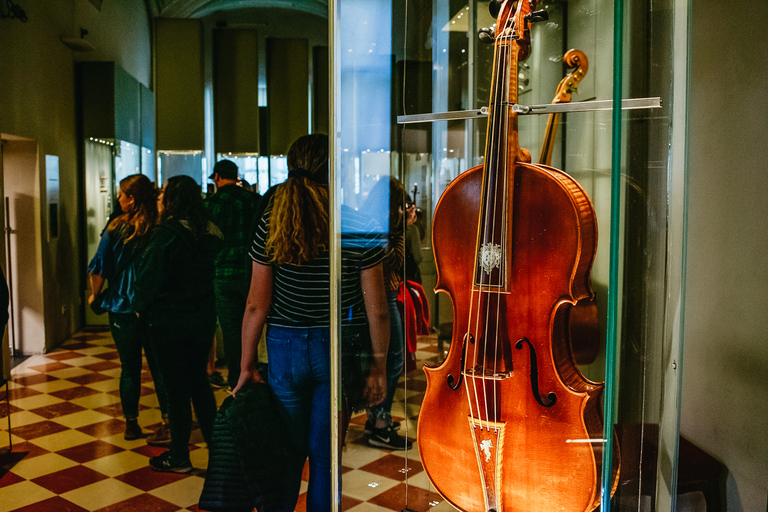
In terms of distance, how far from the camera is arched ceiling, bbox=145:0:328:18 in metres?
7.27

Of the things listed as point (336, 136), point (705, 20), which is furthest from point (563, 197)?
point (705, 20)

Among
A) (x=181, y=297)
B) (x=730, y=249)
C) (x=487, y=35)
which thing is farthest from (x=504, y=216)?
(x=181, y=297)

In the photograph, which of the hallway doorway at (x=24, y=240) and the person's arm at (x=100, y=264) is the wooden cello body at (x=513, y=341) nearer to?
the person's arm at (x=100, y=264)

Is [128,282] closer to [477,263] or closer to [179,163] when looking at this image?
[477,263]

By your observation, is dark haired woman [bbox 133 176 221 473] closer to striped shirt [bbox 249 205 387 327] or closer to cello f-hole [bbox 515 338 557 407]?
striped shirt [bbox 249 205 387 327]

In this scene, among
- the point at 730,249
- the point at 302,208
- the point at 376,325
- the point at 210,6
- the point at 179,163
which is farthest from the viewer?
the point at 210,6

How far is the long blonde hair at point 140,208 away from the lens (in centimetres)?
292

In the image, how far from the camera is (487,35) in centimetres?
120

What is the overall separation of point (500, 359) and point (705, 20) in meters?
1.18

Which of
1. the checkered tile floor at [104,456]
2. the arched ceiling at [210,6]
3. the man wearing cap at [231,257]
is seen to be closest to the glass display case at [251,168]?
the checkered tile floor at [104,456]

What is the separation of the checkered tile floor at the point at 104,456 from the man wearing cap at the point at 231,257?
510mm

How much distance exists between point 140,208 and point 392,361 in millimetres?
2022

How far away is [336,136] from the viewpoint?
1.21 meters

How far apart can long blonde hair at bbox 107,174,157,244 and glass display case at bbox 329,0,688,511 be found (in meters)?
1.94
